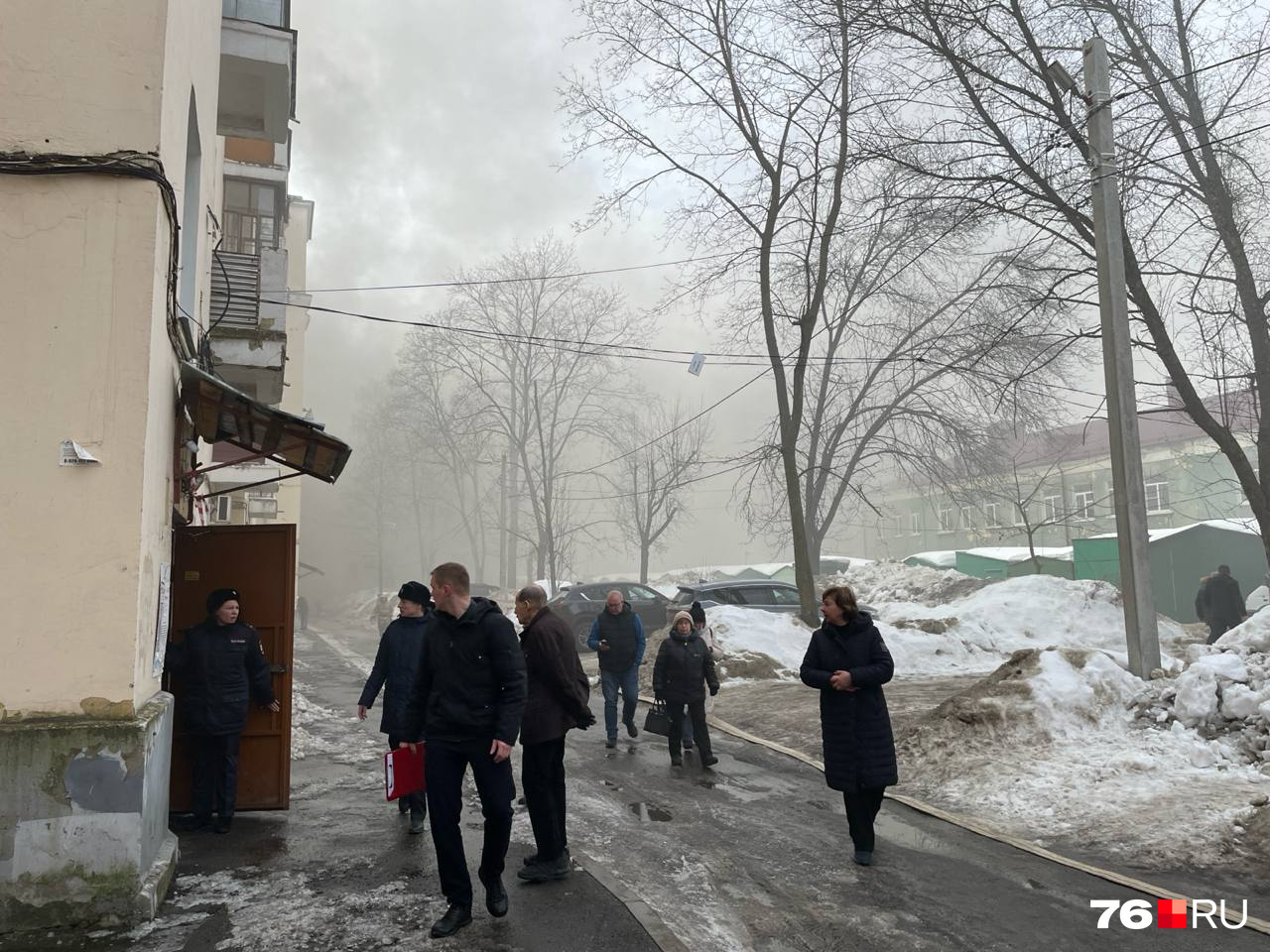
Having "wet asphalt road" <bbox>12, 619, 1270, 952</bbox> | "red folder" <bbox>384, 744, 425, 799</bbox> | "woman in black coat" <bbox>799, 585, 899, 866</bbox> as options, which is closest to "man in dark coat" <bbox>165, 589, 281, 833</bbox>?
"wet asphalt road" <bbox>12, 619, 1270, 952</bbox>

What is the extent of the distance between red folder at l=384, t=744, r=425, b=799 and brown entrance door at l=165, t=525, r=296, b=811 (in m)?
2.13

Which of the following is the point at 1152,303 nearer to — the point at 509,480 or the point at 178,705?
the point at 178,705

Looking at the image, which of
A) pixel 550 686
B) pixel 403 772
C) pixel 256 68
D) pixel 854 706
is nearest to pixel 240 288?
pixel 256 68

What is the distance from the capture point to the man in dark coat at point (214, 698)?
6.39 metres

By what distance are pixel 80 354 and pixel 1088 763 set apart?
26.1ft

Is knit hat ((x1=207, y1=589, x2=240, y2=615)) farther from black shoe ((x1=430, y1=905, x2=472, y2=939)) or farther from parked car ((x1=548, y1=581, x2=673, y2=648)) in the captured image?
parked car ((x1=548, y1=581, x2=673, y2=648))

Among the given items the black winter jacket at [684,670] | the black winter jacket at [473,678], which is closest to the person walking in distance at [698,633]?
the black winter jacket at [684,670]

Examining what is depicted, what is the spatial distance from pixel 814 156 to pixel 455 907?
17.5 metres

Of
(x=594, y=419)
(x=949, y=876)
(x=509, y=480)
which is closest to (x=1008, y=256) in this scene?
(x=949, y=876)

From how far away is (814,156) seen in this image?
62.4 feet

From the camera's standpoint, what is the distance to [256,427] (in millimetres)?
7145

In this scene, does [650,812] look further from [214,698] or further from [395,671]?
[214,698]

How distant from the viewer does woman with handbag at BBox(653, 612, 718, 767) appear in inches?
365

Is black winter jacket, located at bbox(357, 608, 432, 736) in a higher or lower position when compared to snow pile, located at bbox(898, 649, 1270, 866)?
higher
